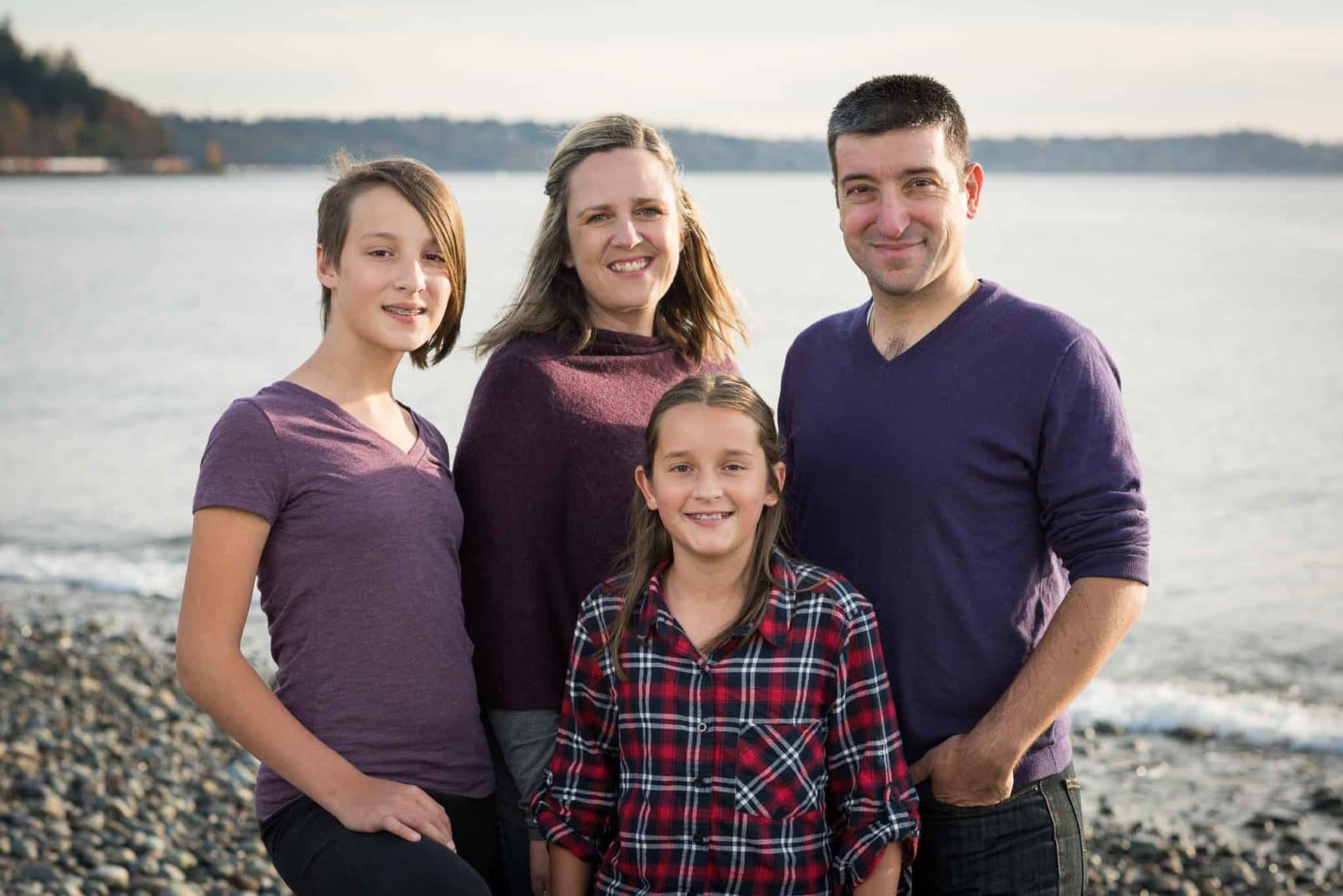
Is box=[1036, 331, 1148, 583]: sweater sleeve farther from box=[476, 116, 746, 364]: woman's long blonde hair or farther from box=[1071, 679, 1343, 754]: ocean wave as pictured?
box=[1071, 679, 1343, 754]: ocean wave

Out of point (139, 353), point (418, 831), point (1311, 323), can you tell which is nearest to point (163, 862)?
point (418, 831)

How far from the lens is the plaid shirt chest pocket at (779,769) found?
2.79 m

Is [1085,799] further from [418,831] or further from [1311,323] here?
[1311,323]

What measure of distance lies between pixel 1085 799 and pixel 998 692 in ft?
17.7

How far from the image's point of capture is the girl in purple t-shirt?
8.87ft

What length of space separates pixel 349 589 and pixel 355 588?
0.01 m

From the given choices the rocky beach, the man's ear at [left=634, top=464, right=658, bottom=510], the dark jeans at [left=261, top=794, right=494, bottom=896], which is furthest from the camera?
the rocky beach

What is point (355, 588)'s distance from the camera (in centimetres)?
285

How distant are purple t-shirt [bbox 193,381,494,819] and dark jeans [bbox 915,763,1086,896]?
3.23ft

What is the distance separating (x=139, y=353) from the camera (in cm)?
2852

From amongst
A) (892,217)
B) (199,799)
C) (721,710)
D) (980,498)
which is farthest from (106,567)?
(980,498)

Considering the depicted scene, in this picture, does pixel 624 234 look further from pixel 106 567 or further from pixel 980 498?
pixel 106 567

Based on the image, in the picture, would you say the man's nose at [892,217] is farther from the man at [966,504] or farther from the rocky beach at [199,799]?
the rocky beach at [199,799]

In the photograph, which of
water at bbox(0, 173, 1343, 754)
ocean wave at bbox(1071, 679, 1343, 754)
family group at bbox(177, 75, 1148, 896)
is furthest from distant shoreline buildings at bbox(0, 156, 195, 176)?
Result: family group at bbox(177, 75, 1148, 896)
